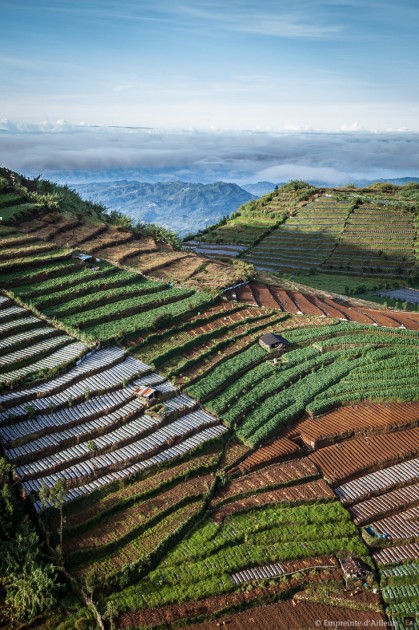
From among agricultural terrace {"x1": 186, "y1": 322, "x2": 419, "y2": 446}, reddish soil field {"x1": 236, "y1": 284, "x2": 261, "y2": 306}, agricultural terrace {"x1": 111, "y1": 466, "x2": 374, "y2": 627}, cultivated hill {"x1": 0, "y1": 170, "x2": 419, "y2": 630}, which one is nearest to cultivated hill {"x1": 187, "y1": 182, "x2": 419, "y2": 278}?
reddish soil field {"x1": 236, "y1": 284, "x2": 261, "y2": 306}

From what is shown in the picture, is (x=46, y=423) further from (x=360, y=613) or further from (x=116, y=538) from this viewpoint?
(x=360, y=613)

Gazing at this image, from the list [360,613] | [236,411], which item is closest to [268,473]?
[236,411]

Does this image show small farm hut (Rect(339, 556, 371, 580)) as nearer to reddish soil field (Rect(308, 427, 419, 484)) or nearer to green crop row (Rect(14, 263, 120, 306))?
reddish soil field (Rect(308, 427, 419, 484))

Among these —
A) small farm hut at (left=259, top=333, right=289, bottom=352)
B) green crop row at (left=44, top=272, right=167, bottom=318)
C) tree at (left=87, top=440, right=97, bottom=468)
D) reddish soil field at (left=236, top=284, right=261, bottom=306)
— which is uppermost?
green crop row at (left=44, top=272, right=167, bottom=318)

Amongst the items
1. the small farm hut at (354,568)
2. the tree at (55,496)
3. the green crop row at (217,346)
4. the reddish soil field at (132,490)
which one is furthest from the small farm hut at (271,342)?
the tree at (55,496)

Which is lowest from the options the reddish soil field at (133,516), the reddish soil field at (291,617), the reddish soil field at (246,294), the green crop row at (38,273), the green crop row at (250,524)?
the reddish soil field at (291,617)

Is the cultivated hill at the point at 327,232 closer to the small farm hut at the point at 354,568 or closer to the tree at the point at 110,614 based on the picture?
the small farm hut at the point at 354,568
